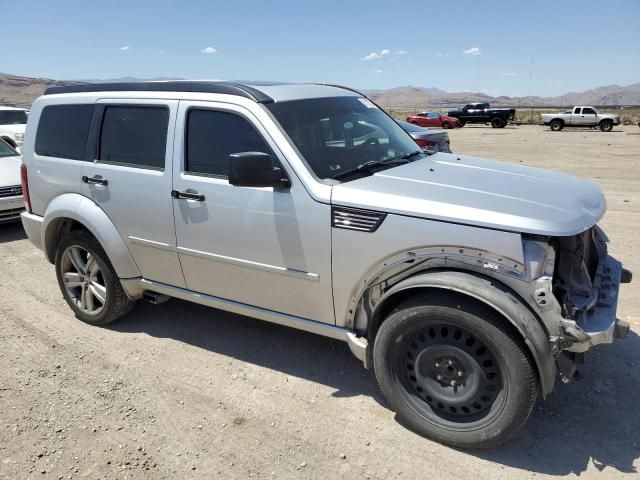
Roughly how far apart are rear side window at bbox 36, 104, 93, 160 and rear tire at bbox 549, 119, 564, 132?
121 feet

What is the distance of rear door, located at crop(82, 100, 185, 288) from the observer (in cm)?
374

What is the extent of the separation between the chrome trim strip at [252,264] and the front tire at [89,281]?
40.0 inches

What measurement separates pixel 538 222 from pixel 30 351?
13.1 ft

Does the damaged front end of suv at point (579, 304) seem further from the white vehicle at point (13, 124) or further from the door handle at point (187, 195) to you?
the white vehicle at point (13, 124)

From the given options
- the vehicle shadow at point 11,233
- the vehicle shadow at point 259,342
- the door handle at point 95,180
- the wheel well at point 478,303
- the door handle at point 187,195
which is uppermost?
the door handle at point 95,180

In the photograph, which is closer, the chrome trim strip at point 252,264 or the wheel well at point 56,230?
the chrome trim strip at point 252,264

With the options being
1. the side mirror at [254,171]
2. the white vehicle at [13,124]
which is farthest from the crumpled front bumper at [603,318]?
the white vehicle at [13,124]

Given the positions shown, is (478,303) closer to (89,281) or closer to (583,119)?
(89,281)

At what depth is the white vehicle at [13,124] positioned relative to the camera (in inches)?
568

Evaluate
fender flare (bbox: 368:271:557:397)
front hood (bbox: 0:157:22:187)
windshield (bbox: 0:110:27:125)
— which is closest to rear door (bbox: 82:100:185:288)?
fender flare (bbox: 368:271:557:397)

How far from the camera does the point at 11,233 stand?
810cm

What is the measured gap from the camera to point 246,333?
4.39m

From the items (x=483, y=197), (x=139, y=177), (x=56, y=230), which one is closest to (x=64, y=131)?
(x=56, y=230)

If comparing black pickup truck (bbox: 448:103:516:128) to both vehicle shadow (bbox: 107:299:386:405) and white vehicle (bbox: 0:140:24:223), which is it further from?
vehicle shadow (bbox: 107:299:386:405)
